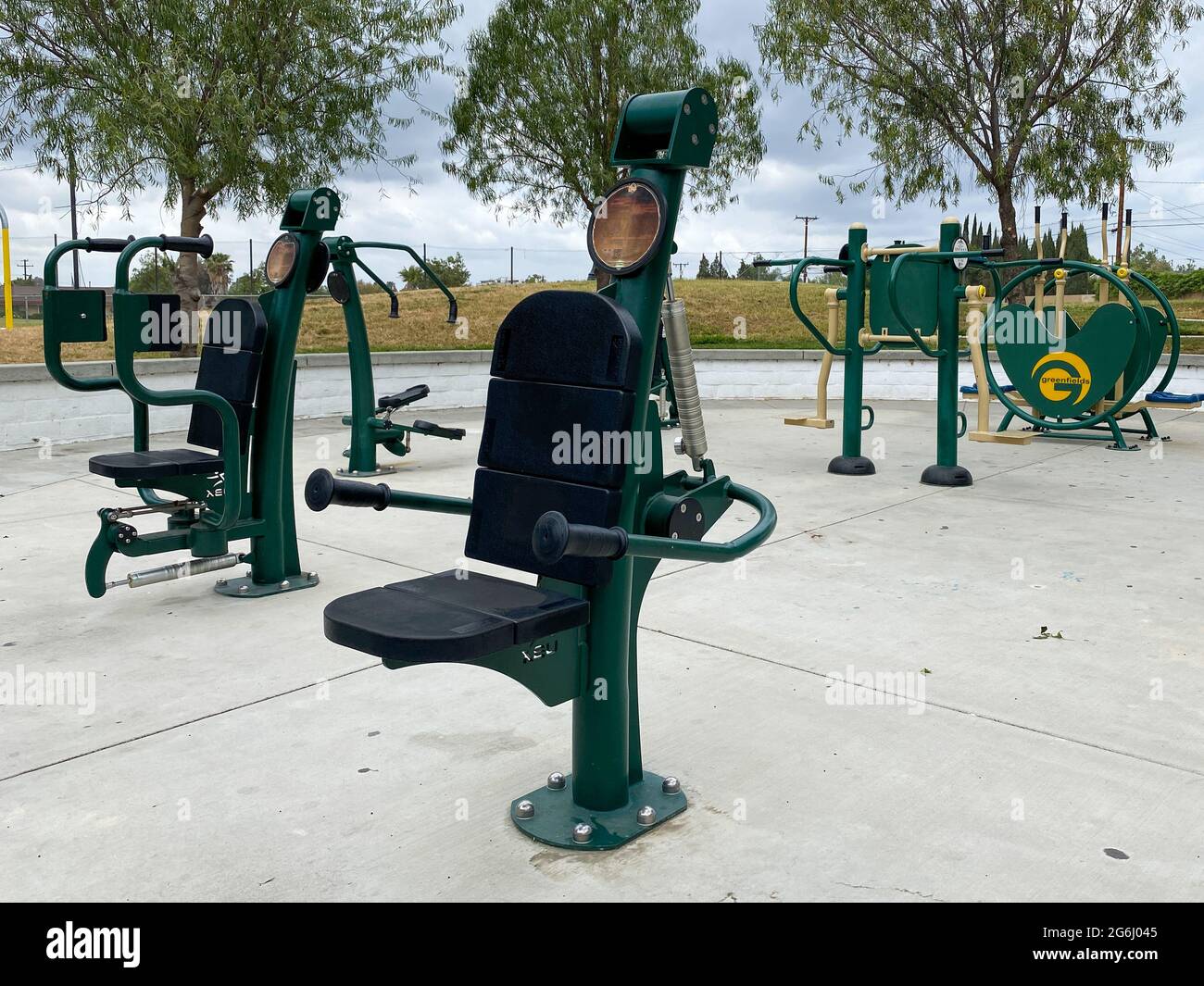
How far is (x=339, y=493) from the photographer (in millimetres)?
2082

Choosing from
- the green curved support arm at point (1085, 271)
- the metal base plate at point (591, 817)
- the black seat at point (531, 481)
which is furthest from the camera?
the green curved support arm at point (1085, 271)

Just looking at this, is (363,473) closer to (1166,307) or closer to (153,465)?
(153,465)

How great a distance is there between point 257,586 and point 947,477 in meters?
4.29

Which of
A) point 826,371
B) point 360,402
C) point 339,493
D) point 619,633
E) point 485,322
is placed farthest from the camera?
point 485,322

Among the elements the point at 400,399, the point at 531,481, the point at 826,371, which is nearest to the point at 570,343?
the point at 531,481

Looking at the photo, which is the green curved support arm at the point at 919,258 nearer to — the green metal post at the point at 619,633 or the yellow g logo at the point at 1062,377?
the yellow g logo at the point at 1062,377

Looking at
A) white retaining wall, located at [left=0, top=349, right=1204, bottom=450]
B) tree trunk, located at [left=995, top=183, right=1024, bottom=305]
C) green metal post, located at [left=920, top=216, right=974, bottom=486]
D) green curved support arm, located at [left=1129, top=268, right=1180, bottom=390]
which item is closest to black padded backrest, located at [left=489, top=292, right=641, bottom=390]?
green metal post, located at [left=920, top=216, right=974, bottom=486]

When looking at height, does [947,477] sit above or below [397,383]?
below

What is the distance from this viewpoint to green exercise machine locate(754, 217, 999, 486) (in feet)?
21.8

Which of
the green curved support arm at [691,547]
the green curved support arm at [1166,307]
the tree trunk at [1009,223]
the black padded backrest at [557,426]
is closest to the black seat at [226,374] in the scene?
the black padded backrest at [557,426]

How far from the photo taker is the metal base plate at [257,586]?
412 cm

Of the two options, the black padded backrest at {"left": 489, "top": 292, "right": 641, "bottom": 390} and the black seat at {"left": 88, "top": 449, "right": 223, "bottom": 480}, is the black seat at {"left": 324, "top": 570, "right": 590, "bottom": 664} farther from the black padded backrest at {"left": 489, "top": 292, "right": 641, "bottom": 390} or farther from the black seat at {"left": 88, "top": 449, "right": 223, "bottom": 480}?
the black seat at {"left": 88, "top": 449, "right": 223, "bottom": 480}

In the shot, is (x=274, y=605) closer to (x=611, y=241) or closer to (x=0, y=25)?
(x=611, y=241)

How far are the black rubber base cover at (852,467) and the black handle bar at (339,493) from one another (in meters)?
5.39
